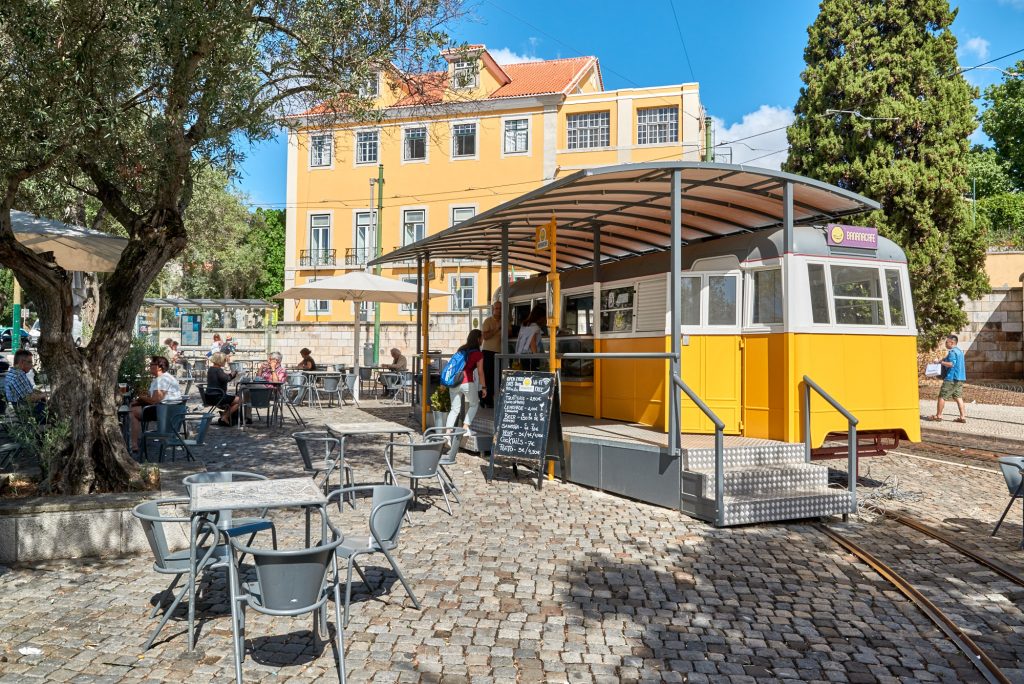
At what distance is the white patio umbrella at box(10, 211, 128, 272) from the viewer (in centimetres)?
1032

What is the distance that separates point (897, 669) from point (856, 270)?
5.46 metres

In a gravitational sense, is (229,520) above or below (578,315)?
below

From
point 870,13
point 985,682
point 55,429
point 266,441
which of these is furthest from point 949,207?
point 55,429

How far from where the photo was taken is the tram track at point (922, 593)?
14.6 ft

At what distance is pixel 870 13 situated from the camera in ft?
73.0

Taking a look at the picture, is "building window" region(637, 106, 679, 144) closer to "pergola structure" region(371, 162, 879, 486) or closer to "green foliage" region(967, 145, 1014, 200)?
"green foliage" region(967, 145, 1014, 200)

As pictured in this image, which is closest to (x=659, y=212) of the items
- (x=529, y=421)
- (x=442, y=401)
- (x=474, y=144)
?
(x=529, y=421)

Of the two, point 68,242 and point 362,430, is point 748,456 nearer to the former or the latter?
point 362,430

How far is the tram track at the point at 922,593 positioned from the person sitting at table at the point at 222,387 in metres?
9.34

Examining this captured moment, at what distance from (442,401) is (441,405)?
7cm

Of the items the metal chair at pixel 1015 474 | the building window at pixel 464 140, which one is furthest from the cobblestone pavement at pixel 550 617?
the building window at pixel 464 140

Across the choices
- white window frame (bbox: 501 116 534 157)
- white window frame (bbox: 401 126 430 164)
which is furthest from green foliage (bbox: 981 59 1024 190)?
white window frame (bbox: 401 126 430 164)

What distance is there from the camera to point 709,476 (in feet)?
25.1

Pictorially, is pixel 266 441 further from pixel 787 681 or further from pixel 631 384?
pixel 787 681
